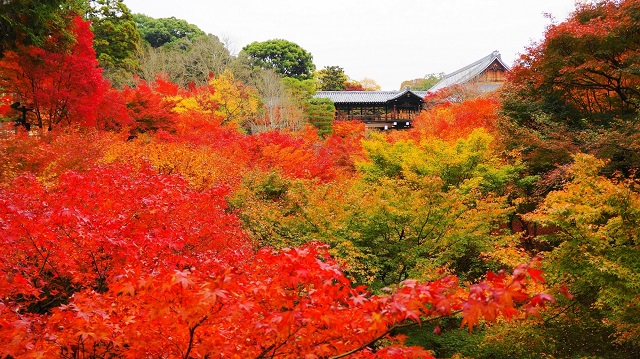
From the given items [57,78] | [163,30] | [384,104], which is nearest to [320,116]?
[384,104]

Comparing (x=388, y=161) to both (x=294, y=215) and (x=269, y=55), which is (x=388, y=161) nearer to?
(x=294, y=215)

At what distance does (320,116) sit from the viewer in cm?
3303

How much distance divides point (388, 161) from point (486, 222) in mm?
5730

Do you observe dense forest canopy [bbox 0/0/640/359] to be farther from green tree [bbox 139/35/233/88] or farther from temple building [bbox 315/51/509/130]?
temple building [bbox 315/51/509/130]

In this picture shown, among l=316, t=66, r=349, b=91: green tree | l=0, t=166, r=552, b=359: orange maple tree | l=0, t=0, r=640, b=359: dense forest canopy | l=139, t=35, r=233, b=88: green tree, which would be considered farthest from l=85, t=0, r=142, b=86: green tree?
l=0, t=166, r=552, b=359: orange maple tree

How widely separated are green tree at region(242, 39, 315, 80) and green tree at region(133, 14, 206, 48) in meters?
6.11

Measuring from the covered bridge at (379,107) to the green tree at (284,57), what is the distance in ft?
22.6

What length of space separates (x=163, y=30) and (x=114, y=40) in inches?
706

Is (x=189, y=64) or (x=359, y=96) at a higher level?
(x=189, y=64)

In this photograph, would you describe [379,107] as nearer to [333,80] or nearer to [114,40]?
[333,80]

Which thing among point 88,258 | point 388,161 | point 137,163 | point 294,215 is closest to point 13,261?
point 88,258

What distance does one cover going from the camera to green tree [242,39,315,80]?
46.7 m

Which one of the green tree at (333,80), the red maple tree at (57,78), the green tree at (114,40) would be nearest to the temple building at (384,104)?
the green tree at (333,80)

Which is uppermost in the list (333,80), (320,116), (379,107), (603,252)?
(333,80)
